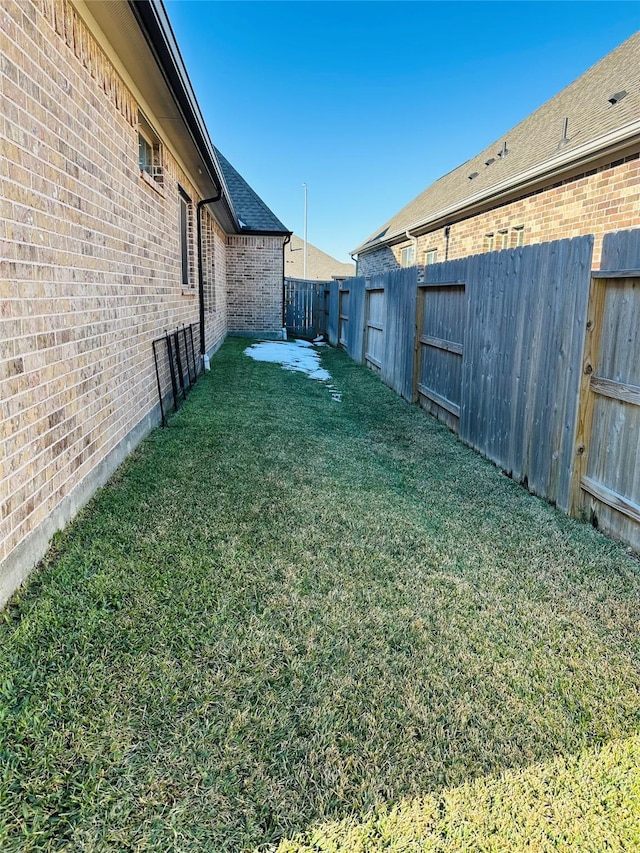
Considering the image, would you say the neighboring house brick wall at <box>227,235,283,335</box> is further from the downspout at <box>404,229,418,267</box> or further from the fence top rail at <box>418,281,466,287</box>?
the fence top rail at <box>418,281,466,287</box>

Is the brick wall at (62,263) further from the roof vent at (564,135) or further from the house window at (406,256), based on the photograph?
the house window at (406,256)

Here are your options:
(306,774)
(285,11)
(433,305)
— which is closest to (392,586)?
(306,774)

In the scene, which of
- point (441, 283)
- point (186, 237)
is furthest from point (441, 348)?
point (186, 237)

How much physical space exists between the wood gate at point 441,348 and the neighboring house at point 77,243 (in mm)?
3298

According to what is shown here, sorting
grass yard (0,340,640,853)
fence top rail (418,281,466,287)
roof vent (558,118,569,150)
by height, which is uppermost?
roof vent (558,118,569,150)

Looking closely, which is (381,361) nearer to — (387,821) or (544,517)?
(544,517)

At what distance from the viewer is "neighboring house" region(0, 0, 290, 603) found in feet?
8.05

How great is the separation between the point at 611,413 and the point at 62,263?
3368 millimetres

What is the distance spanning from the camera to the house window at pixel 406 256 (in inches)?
628

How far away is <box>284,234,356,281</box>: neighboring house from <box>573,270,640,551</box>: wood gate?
170ft

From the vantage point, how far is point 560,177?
25.9 ft

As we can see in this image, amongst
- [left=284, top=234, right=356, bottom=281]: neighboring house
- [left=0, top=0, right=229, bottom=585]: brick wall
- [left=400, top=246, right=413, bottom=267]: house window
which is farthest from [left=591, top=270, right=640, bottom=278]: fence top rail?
[left=284, top=234, right=356, bottom=281]: neighboring house

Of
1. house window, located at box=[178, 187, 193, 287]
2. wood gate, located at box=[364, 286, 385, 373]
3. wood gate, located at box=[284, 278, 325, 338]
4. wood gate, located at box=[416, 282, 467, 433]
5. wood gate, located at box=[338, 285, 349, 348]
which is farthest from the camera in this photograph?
wood gate, located at box=[284, 278, 325, 338]

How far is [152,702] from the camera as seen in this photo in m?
1.89
